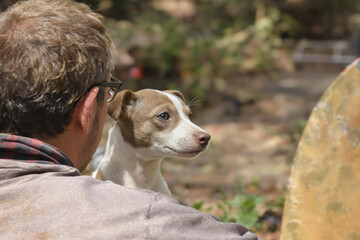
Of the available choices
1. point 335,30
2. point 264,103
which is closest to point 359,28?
point 335,30

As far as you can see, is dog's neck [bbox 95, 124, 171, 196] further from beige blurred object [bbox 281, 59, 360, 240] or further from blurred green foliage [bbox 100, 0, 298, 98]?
blurred green foliage [bbox 100, 0, 298, 98]

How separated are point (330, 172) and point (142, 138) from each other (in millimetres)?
1157

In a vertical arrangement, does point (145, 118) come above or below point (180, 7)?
above

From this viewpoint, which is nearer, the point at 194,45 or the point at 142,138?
the point at 142,138

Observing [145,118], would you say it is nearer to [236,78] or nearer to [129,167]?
[129,167]

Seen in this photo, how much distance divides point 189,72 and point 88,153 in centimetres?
851

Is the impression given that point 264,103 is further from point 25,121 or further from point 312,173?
point 25,121

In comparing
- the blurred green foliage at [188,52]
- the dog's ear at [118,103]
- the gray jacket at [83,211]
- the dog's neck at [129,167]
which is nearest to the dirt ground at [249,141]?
the blurred green foliage at [188,52]

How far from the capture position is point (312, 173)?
2.08 meters

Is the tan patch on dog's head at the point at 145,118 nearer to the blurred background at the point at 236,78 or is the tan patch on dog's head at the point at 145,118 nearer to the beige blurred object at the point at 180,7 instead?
the blurred background at the point at 236,78

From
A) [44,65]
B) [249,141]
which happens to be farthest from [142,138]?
[249,141]

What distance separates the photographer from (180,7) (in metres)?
17.4

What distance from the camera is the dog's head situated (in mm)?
2826

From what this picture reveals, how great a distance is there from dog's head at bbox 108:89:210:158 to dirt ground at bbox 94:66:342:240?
2.60 feet
